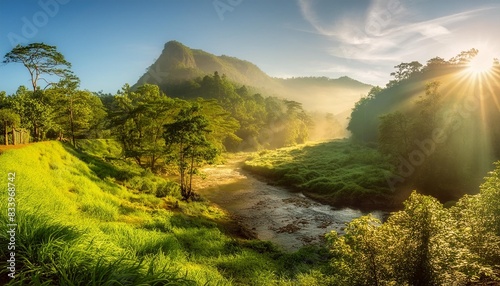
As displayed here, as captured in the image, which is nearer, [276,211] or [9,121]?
[9,121]

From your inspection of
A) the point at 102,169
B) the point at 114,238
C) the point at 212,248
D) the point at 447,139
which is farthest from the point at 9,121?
the point at 447,139

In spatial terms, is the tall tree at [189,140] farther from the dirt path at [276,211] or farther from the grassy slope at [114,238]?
the dirt path at [276,211]

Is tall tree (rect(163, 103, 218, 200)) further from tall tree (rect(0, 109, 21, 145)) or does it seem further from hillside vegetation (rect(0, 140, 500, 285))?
tall tree (rect(0, 109, 21, 145))

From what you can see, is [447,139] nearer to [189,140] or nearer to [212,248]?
[189,140]

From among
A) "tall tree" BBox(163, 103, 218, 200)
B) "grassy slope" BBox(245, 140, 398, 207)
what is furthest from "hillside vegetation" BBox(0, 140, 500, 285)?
"grassy slope" BBox(245, 140, 398, 207)

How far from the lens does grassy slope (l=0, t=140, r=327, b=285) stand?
4.64 metres

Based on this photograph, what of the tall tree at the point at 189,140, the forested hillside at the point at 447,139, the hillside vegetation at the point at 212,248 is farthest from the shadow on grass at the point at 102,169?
the forested hillside at the point at 447,139

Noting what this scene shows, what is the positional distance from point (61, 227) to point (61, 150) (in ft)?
62.8

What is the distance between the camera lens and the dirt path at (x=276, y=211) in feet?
73.8

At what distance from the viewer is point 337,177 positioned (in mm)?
40344

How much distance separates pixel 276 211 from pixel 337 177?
15.4 metres

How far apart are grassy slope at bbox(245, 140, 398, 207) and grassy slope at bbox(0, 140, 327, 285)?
16.4 m

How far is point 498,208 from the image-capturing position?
8.96 meters

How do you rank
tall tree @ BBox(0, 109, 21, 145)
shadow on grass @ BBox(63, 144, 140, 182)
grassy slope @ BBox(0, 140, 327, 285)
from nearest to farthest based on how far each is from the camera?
grassy slope @ BBox(0, 140, 327, 285), tall tree @ BBox(0, 109, 21, 145), shadow on grass @ BBox(63, 144, 140, 182)
